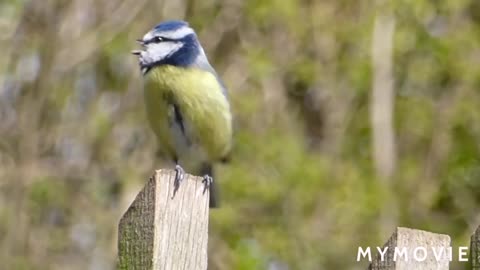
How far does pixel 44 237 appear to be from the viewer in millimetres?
5391

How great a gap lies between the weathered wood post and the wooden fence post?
0.34 metres

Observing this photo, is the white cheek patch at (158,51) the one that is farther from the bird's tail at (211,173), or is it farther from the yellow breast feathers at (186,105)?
the bird's tail at (211,173)

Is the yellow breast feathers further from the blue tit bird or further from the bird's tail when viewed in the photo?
the bird's tail

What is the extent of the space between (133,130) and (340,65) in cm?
122

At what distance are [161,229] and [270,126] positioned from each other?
3.91 m

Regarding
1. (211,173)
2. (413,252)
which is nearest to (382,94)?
(211,173)

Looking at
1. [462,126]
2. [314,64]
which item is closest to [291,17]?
[314,64]

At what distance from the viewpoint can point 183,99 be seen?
11.2 ft

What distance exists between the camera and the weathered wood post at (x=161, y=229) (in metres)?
1.99

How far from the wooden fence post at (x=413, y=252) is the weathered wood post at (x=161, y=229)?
341 mm

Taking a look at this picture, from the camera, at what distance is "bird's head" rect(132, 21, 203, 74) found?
351 centimetres

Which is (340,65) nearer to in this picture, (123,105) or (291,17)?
(291,17)

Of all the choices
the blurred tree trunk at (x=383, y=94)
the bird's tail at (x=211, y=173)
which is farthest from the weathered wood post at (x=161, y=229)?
the blurred tree trunk at (x=383, y=94)

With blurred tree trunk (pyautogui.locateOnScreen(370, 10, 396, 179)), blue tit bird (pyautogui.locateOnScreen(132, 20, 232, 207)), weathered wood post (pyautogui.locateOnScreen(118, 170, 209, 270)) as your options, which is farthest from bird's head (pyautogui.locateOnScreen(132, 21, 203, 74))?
blurred tree trunk (pyautogui.locateOnScreen(370, 10, 396, 179))
